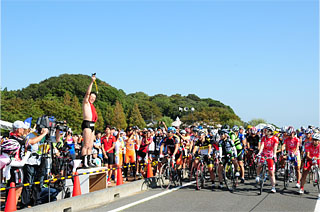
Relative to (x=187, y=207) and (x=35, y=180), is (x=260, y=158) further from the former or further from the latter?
(x=35, y=180)

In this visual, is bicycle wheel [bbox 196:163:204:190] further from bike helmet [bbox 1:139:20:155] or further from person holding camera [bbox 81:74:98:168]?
Result: bike helmet [bbox 1:139:20:155]

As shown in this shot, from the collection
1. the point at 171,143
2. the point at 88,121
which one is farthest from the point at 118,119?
the point at 88,121

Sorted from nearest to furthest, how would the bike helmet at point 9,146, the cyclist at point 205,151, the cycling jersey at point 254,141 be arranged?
the bike helmet at point 9,146 < the cyclist at point 205,151 < the cycling jersey at point 254,141

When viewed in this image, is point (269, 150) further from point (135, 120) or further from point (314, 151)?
point (135, 120)

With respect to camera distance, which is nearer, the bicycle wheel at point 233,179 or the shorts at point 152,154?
the bicycle wheel at point 233,179

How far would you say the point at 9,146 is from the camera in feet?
27.0

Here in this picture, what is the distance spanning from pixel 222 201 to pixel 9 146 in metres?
5.83

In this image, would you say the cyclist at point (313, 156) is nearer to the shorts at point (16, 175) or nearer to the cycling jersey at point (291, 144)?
the cycling jersey at point (291, 144)

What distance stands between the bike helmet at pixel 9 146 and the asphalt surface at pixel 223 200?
2.51m

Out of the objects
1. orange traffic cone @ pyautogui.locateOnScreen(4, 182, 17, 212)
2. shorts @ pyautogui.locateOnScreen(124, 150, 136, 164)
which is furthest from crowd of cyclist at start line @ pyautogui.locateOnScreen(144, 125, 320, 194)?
orange traffic cone @ pyautogui.locateOnScreen(4, 182, 17, 212)

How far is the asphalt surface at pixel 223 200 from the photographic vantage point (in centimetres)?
952

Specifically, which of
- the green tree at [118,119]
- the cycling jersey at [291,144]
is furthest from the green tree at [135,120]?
the cycling jersey at [291,144]

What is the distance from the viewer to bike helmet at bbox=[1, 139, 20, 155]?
8180mm

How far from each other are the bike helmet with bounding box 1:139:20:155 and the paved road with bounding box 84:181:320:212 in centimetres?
252
